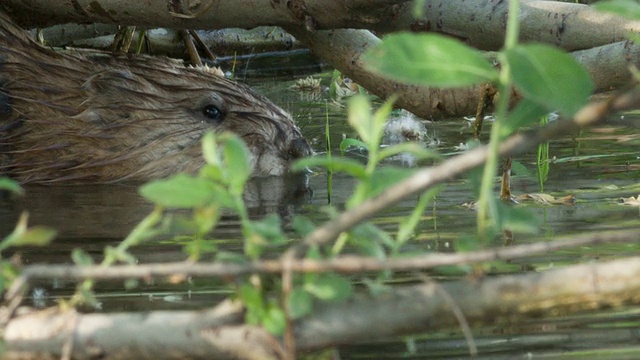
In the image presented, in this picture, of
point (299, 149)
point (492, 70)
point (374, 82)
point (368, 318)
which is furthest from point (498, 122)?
point (299, 149)

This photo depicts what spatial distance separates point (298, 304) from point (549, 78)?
1.44 feet

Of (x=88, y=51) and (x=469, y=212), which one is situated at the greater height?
(x=88, y=51)

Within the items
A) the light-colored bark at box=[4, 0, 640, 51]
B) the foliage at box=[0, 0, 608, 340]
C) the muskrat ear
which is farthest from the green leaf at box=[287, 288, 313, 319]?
the muskrat ear

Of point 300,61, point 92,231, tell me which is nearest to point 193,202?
point 92,231

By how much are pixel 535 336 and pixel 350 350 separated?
13.0 inches

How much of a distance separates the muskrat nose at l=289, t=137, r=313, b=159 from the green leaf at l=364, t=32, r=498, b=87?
2978 mm

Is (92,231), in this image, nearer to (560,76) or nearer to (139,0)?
(139,0)

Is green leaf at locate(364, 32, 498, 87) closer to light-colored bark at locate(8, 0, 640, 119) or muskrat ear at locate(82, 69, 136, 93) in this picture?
light-colored bark at locate(8, 0, 640, 119)

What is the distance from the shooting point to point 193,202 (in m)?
1.49

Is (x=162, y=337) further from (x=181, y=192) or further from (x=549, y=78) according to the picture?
(x=549, y=78)

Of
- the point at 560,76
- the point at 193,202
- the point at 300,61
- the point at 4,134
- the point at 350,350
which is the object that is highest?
the point at 300,61

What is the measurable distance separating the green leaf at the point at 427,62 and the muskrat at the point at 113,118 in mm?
2973

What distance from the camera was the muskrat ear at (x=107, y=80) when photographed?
14.6 ft

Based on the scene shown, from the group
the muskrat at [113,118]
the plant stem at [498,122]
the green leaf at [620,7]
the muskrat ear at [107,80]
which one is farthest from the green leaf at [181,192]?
the muskrat ear at [107,80]
